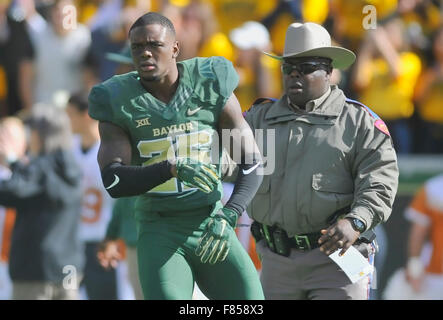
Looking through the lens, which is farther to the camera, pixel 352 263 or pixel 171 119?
pixel 352 263

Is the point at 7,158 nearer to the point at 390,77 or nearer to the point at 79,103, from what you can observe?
the point at 79,103

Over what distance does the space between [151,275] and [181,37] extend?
5.02 meters

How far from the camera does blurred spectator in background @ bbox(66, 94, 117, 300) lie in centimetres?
897

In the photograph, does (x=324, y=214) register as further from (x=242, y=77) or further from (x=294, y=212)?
(x=242, y=77)

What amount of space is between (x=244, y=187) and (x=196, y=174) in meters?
0.41

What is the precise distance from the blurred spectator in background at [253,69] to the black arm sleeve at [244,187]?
4.31m

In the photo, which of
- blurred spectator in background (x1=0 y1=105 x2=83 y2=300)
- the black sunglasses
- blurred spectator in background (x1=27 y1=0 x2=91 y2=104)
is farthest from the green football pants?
blurred spectator in background (x1=27 y1=0 x2=91 y2=104)

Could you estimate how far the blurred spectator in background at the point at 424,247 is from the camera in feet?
29.4

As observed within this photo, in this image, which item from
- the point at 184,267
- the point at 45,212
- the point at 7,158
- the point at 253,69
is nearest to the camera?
the point at 184,267

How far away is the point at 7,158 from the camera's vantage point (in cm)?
827

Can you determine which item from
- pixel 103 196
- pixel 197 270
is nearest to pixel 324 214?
pixel 197 270

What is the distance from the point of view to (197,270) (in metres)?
5.21

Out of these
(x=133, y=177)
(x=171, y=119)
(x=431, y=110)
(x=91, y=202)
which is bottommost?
(x=91, y=202)

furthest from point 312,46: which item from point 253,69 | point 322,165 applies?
point 253,69
